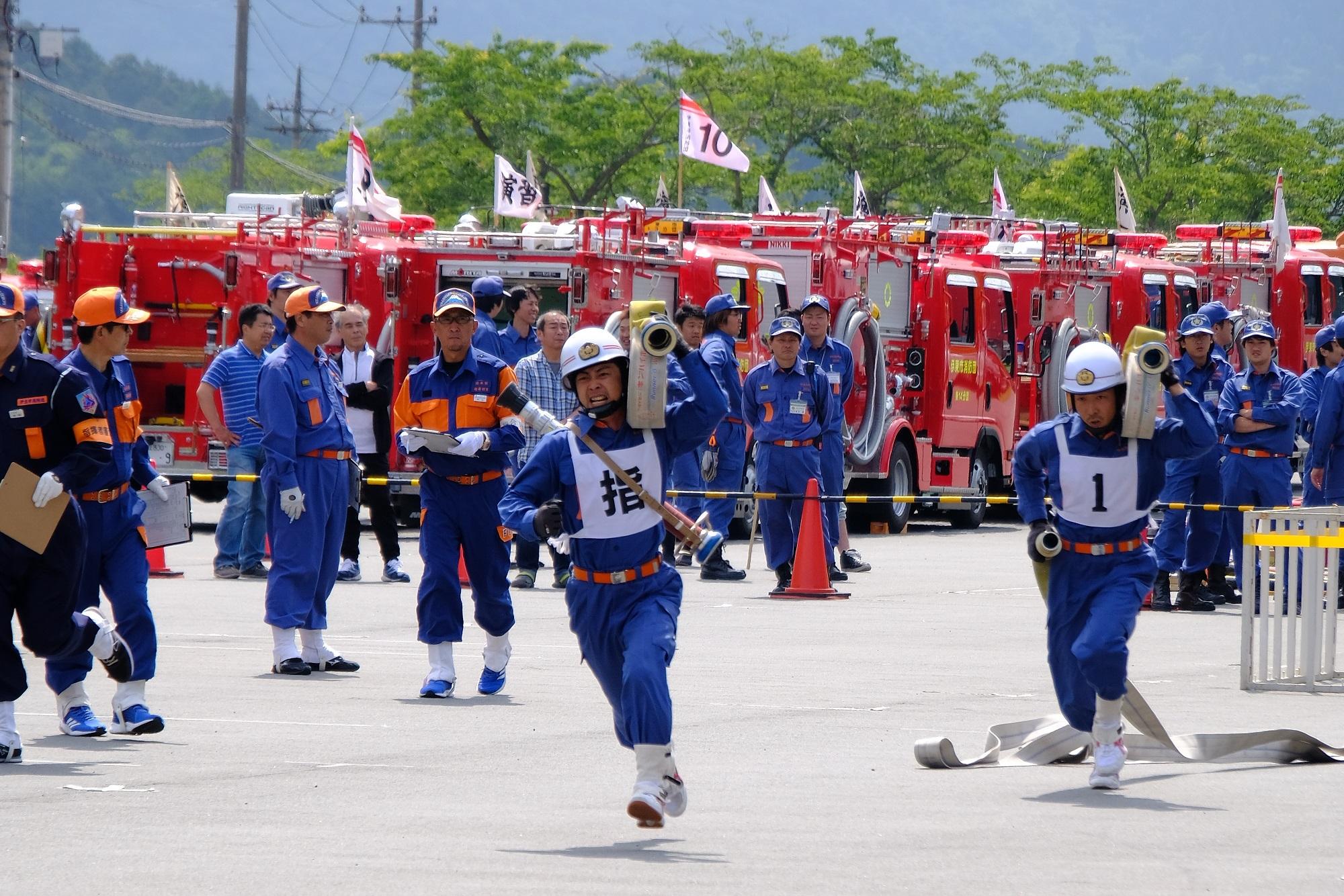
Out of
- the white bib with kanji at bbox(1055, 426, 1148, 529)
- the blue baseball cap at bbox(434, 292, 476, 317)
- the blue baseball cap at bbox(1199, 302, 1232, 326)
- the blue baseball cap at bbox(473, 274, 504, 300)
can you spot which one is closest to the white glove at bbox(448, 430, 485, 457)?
the blue baseball cap at bbox(434, 292, 476, 317)

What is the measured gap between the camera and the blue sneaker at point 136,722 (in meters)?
9.59

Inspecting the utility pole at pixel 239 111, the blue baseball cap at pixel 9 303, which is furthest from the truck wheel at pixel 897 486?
the utility pole at pixel 239 111

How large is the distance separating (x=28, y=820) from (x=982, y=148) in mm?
43846

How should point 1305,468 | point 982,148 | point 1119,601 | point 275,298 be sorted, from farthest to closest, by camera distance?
point 982,148 → point 1305,468 → point 275,298 → point 1119,601

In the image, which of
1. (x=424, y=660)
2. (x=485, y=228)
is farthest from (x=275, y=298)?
(x=485, y=228)

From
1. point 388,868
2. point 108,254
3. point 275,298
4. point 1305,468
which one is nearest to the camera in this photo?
point 388,868

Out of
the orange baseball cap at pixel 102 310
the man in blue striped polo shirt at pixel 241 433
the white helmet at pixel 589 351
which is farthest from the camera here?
the man in blue striped polo shirt at pixel 241 433

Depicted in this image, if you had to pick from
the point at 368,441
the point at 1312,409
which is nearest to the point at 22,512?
the point at 368,441

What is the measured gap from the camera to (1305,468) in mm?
17250

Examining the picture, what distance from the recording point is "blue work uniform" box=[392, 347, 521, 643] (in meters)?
11.0

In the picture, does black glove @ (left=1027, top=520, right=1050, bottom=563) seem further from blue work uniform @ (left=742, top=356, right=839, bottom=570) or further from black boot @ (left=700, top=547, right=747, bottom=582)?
black boot @ (left=700, top=547, right=747, bottom=582)

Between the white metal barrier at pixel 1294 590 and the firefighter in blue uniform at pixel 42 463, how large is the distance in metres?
5.84

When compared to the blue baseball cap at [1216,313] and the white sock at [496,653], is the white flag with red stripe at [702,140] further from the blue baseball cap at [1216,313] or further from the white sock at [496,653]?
the white sock at [496,653]

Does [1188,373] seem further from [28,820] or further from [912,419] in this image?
[28,820]
